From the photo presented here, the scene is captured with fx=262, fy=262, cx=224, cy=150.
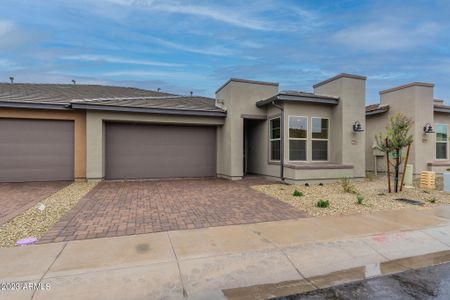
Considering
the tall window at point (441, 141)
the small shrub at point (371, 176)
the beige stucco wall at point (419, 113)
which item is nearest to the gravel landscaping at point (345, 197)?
the small shrub at point (371, 176)

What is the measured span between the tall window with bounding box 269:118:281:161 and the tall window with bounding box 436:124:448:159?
9.94 meters

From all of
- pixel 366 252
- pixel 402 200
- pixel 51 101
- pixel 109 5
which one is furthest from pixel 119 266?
pixel 51 101

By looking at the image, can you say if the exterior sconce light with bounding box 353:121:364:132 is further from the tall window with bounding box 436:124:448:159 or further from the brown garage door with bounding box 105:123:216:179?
the brown garage door with bounding box 105:123:216:179

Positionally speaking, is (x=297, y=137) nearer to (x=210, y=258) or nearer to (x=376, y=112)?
(x=376, y=112)

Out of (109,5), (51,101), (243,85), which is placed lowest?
(51,101)

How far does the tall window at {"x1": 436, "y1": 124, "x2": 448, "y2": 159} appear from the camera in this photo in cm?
1488

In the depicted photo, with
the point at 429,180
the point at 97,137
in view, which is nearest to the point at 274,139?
the point at 429,180

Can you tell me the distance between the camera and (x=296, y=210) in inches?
267

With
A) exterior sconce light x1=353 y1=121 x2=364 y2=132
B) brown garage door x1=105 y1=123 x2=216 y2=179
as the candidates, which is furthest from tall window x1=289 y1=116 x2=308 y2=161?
brown garage door x1=105 y1=123 x2=216 y2=179

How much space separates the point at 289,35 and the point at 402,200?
1058 cm

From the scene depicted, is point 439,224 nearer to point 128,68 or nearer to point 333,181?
point 333,181

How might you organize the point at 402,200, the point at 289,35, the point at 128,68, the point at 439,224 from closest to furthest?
the point at 439,224
the point at 402,200
the point at 289,35
the point at 128,68

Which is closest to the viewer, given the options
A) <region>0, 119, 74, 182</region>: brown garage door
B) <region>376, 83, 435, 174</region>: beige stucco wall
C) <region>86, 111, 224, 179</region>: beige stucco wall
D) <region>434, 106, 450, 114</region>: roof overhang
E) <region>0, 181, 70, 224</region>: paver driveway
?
<region>0, 181, 70, 224</region>: paver driveway

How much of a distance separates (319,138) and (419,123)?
566 centimetres
